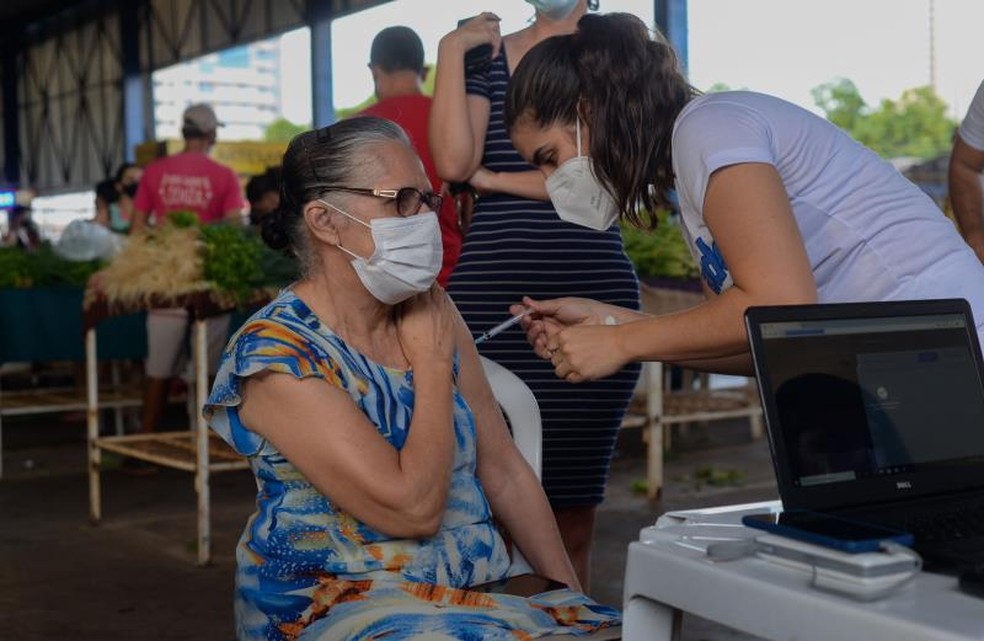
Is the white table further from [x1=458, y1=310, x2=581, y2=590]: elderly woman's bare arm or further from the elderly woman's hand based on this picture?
[x1=458, y1=310, x2=581, y2=590]: elderly woman's bare arm

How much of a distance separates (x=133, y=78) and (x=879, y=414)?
20.8 meters

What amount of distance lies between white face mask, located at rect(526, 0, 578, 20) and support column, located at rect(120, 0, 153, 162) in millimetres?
18869

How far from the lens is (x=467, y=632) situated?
157 cm

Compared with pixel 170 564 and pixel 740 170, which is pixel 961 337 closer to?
pixel 740 170

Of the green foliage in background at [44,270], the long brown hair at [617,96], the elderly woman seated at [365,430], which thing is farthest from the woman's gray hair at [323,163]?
the green foliage in background at [44,270]

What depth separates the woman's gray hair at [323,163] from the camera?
1.87 m

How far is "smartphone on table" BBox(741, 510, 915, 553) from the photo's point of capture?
106 cm

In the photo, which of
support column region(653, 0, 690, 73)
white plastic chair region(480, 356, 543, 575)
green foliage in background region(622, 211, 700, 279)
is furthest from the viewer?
support column region(653, 0, 690, 73)

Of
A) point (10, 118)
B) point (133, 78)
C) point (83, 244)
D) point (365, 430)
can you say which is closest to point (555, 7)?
point (365, 430)

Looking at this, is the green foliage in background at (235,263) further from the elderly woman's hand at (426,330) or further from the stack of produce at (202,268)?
the elderly woman's hand at (426,330)

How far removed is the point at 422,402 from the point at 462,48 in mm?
1133

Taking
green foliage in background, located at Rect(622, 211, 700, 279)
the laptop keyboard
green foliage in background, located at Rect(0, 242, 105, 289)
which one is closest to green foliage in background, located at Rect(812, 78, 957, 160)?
green foliage in background, located at Rect(622, 211, 700, 279)

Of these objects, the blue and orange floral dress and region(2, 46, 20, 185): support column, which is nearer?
the blue and orange floral dress

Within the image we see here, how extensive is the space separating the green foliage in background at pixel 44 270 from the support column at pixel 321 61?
7.71 metres
